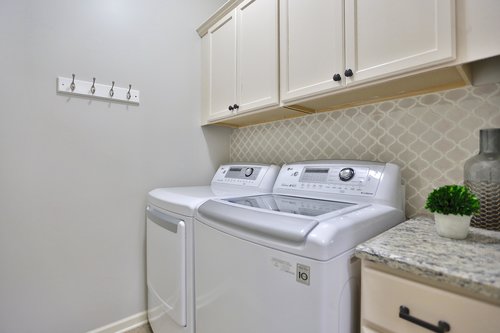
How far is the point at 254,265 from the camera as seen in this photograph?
79 cm

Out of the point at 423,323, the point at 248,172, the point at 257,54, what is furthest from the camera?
the point at 248,172

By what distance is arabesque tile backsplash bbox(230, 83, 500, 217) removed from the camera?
1.01 m

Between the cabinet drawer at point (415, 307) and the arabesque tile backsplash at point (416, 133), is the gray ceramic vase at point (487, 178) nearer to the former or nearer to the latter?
the arabesque tile backsplash at point (416, 133)

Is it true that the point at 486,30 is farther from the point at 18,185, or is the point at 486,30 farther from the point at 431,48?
the point at 18,185

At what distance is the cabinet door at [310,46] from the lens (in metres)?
1.10

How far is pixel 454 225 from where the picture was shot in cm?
76

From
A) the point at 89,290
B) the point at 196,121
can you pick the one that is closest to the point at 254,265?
the point at 89,290

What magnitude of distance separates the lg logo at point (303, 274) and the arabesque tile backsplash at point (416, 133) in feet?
2.62

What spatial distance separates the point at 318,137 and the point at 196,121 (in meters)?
0.96

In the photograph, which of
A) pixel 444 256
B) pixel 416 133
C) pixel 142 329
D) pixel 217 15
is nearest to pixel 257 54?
pixel 217 15

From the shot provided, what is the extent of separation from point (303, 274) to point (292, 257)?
5 cm

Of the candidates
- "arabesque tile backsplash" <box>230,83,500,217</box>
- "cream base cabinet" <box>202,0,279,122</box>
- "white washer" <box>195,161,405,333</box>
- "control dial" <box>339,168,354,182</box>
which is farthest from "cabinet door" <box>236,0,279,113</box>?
"white washer" <box>195,161,405,333</box>

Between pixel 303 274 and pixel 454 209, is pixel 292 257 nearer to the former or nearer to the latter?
pixel 303 274

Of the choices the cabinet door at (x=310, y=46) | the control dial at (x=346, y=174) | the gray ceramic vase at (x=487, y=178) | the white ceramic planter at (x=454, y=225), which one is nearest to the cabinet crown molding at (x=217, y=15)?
the cabinet door at (x=310, y=46)
